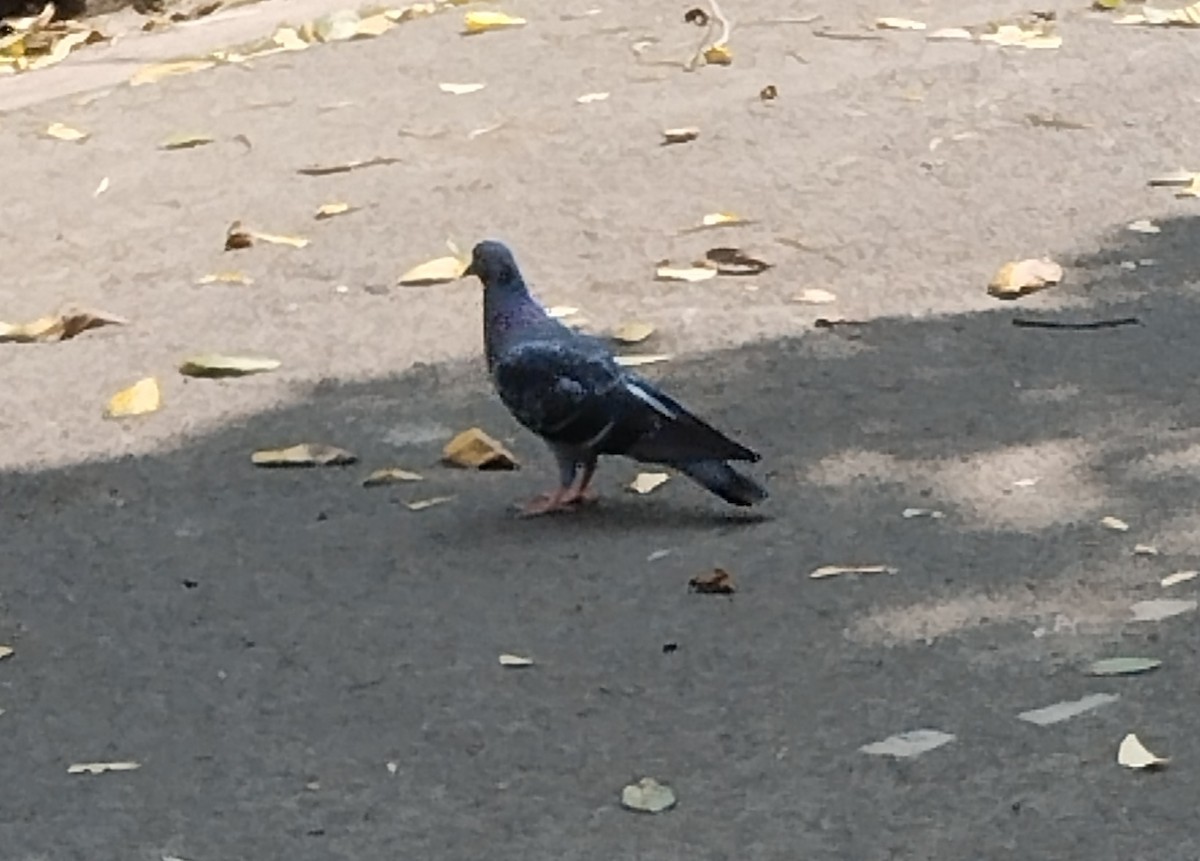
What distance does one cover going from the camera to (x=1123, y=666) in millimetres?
4223

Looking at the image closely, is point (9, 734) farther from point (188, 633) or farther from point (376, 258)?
point (376, 258)

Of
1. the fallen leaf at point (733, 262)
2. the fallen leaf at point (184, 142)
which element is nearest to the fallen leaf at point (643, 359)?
the fallen leaf at point (733, 262)

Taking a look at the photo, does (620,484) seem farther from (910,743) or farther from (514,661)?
(910,743)

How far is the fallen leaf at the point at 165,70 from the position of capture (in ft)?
31.1

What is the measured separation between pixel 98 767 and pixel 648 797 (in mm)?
948

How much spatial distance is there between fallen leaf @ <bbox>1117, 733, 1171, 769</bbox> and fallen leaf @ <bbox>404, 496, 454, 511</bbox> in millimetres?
1920

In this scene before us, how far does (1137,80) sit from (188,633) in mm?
4759

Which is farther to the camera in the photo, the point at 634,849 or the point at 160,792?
the point at 160,792

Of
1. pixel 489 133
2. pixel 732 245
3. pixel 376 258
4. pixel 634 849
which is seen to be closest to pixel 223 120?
pixel 489 133

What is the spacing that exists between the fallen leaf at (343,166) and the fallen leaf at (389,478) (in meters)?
2.71

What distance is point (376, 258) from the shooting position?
726cm

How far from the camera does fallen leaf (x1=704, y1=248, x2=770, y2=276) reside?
6.91m

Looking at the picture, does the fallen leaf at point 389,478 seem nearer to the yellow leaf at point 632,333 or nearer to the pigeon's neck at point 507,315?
the pigeon's neck at point 507,315

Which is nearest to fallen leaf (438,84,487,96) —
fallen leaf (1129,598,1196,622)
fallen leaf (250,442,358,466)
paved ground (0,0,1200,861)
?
paved ground (0,0,1200,861)
